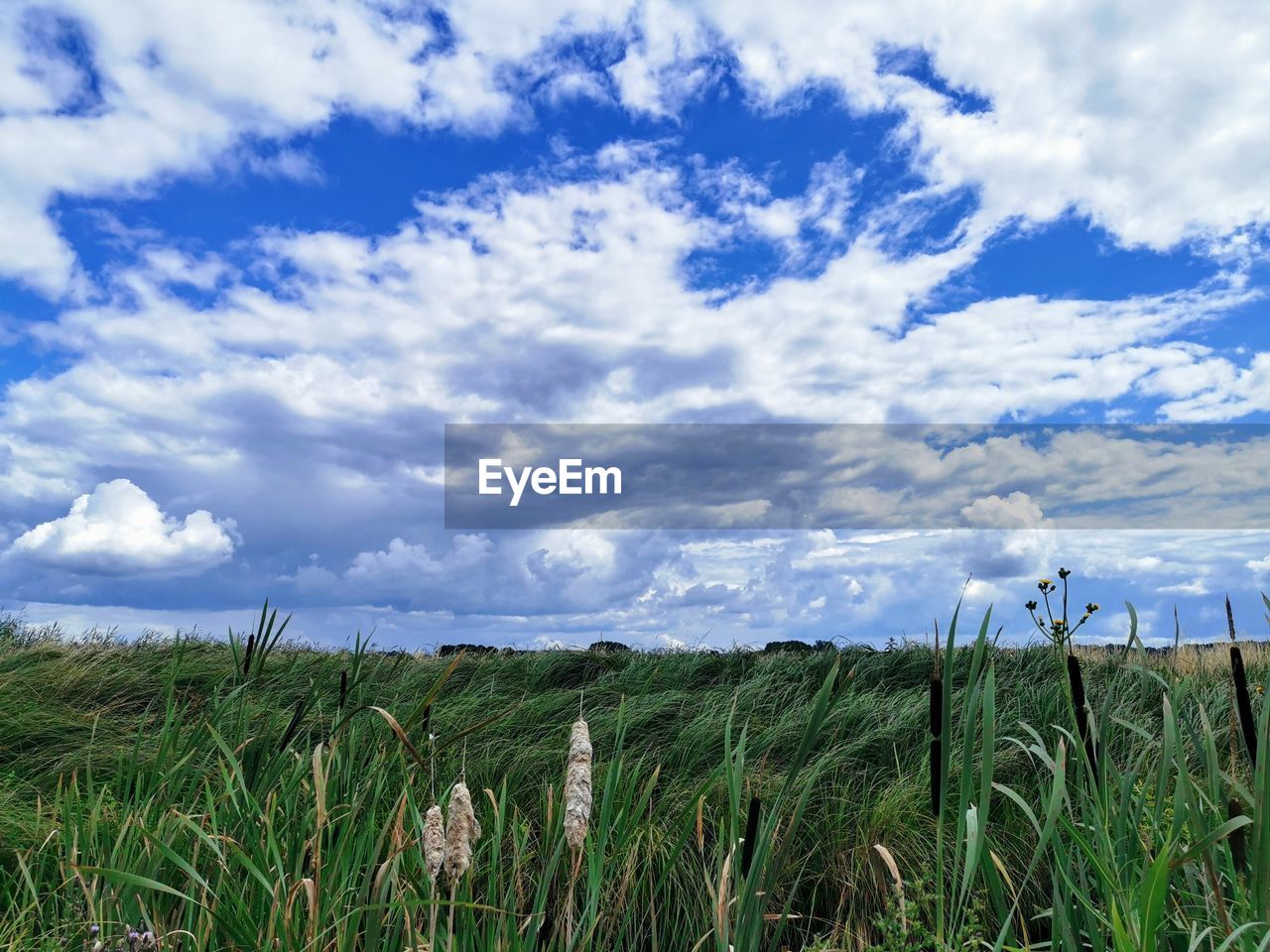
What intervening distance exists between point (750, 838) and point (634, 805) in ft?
10.9

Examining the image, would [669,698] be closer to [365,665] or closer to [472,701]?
[472,701]

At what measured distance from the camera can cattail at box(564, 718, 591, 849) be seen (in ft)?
5.06

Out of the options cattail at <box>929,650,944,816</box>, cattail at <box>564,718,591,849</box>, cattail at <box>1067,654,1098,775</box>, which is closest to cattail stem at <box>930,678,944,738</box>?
cattail at <box>929,650,944,816</box>

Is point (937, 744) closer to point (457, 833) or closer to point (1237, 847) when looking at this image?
point (457, 833)

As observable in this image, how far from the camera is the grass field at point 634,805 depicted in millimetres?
2102

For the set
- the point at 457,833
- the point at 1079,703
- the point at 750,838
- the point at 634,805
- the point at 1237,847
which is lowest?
the point at 634,805

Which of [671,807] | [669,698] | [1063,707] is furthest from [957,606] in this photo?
[1063,707]

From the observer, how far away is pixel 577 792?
157 centimetres

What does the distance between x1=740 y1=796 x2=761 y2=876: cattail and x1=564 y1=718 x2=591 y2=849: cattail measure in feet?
1.22

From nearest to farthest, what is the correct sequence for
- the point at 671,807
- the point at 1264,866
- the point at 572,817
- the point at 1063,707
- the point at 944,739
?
the point at 572,817
the point at 944,739
the point at 1264,866
the point at 671,807
the point at 1063,707

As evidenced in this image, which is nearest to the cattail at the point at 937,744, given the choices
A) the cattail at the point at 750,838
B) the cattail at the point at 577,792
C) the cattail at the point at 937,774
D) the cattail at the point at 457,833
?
the cattail at the point at 937,774

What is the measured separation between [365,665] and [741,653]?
13.4 feet

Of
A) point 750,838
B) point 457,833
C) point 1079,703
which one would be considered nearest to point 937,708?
point 750,838

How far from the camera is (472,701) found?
745 centimetres
